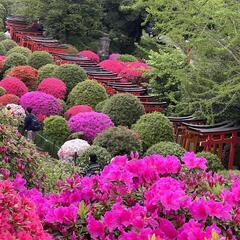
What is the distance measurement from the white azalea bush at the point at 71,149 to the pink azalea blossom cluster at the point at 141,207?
256 inches

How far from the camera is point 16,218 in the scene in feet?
10.2

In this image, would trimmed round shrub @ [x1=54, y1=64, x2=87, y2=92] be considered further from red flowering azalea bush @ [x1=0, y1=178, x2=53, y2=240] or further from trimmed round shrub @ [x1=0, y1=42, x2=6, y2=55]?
red flowering azalea bush @ [x1=0, y1=178, x2=53, y2=240]

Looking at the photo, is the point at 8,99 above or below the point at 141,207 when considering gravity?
below

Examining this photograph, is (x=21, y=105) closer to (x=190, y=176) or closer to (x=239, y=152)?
(x=239, y=152)

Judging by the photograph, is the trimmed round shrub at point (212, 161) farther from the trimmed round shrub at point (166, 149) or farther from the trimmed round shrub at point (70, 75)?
the trimmed round shrub at point (70, 75)

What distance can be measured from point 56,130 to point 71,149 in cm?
142

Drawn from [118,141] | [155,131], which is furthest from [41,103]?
[118,141]

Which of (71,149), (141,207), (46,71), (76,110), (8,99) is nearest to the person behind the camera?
(141,207)

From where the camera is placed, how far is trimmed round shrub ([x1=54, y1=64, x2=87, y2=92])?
16.5 meters

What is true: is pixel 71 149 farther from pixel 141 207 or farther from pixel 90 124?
pixel 141 207

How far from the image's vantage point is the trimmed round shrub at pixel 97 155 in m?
10.1

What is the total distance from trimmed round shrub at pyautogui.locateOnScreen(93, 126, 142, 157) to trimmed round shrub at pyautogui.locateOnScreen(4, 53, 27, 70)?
331 inches

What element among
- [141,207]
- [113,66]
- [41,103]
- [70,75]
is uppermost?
[141,207]

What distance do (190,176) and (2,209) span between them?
69.9 inches
